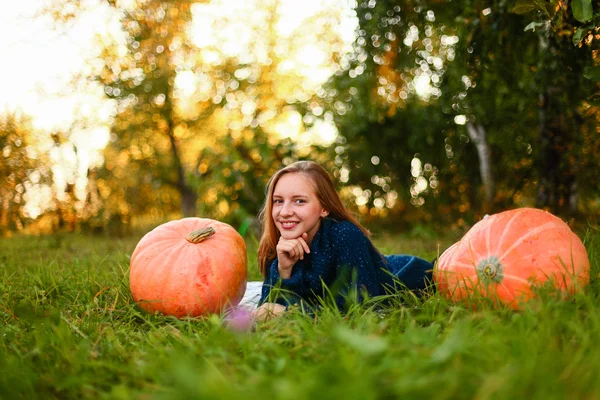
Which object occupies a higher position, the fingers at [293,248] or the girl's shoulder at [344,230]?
the girl's shoulder at [344,230]

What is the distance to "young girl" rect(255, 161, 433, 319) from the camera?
8.05 feet

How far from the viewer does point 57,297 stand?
105 inches

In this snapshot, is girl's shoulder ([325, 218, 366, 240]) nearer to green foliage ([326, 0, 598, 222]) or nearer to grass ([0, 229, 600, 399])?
grass ([0, 229, 600, 399])

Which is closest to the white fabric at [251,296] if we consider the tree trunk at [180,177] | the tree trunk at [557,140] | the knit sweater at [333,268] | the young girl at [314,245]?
the young girl at [314,245]

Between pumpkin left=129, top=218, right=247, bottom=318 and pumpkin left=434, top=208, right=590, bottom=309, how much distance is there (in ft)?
3.24

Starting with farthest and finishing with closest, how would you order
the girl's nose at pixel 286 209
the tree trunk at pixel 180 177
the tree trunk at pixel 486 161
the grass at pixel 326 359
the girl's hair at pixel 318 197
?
the tree trunk at pixel 180 177, the tree trunk at pixel 486 161, the girl's hair at pixel 318 197, the girl's nose at pixel 286 209, the grass at pixel 326 359

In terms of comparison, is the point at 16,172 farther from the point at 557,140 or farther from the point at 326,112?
the point at 557,140

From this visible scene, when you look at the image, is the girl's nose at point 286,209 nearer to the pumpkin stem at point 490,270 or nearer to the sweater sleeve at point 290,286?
the sweater sleeve at point 290,286

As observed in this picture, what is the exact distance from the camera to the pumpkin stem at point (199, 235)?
2.58 metres

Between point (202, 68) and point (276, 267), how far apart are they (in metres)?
8.47

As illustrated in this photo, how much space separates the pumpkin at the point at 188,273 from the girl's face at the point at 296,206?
28 cm

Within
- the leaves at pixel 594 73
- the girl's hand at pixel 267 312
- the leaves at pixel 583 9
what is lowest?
the girl's hand at pixel 267 312

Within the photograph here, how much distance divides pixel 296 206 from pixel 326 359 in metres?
1.24

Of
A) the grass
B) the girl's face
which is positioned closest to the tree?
the grass
